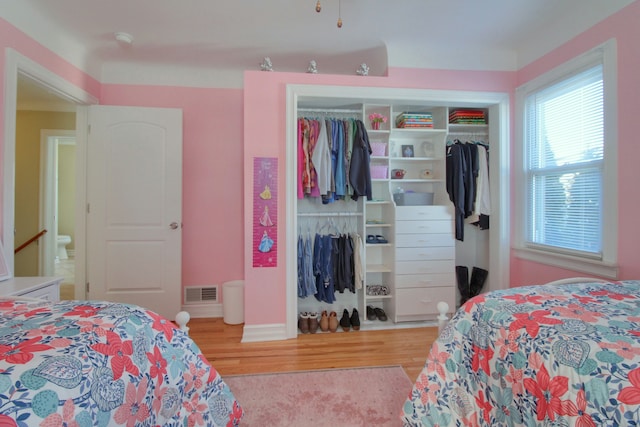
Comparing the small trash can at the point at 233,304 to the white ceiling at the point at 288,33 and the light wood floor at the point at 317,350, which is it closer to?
the light wood floor at the point at 317,350

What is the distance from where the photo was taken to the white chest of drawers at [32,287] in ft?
5.08

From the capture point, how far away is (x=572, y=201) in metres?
2.19

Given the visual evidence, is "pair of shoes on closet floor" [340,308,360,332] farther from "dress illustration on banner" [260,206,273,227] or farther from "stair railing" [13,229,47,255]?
"stair railing" [13,229,47,255]

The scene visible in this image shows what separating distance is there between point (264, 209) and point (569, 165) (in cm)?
237

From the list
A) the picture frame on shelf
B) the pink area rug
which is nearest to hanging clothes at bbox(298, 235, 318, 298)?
the pink area rug

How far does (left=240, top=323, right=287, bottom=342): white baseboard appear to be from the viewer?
2.39m

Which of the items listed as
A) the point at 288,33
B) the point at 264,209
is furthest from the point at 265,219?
the point at 288,33

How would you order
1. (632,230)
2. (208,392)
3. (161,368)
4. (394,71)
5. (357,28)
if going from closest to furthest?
(161,368) → (208,392) → (632,230) → (357,28) → (394,71)

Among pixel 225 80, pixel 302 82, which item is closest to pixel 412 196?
pixel 302 82

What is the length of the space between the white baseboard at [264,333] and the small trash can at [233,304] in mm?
358

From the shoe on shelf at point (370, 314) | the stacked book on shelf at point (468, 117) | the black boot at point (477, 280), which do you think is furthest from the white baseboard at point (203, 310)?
the stacked book on shelf at point (468, 117)

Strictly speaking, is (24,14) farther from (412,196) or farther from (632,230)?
(632,230)

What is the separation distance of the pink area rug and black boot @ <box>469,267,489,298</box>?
4.85 ft

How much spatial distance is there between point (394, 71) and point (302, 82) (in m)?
0.83
